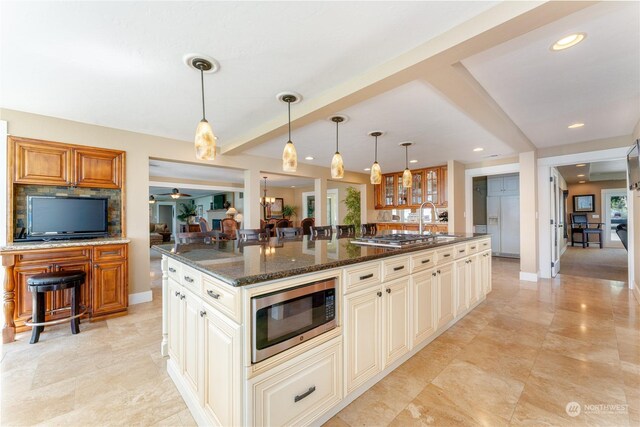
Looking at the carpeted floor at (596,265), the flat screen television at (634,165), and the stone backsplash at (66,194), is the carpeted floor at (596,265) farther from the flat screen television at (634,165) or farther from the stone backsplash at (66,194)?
the stone backsplash at (66,194)

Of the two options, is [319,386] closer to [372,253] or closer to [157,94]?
[372,253]

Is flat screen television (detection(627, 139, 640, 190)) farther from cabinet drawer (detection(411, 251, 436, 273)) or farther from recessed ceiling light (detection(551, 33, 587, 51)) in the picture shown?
cabinet drawer (detection(411, 251, 436, 273))

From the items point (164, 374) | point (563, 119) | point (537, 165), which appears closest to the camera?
point (164, 374)

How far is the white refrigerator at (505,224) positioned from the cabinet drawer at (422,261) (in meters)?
5.66

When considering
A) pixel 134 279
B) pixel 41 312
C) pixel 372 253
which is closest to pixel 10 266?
pixel 41 312

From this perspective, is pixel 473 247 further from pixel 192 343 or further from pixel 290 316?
pixel 192 343

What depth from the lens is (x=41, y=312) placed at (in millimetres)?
2521

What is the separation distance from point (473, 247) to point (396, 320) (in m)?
1.71

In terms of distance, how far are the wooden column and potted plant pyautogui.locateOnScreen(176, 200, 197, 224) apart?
11373 millimetres

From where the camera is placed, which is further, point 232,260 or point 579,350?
point 579,350

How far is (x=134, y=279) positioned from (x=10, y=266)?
1.19 meters

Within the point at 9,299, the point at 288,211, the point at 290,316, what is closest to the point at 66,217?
the point at 9,299

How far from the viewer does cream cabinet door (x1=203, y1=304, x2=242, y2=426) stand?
1.15m

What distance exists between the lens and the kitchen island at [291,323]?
1163 mm
